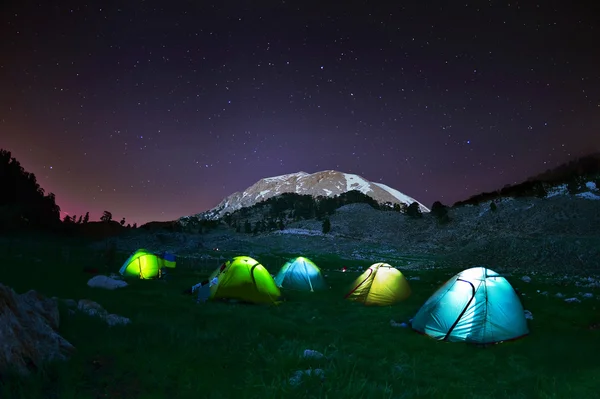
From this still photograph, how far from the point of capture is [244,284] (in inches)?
683

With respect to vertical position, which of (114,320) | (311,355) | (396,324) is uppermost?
(114,320)

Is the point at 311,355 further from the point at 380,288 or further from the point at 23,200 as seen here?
the point at 23,200

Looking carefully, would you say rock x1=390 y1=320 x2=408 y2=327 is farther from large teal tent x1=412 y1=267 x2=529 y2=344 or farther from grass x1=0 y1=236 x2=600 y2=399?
large teal tent x1=412 y1=267 x2=529 y2=344

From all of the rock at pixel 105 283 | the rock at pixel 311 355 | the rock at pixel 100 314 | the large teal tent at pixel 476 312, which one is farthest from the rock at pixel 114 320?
the rock at pixel 105 283

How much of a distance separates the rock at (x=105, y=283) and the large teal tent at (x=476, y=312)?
15.5m

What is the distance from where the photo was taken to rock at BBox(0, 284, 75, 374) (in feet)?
18.8

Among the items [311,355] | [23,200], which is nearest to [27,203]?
[23,200]

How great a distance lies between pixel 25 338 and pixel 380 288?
14749 millimetres

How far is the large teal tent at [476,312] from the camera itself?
1133 cm

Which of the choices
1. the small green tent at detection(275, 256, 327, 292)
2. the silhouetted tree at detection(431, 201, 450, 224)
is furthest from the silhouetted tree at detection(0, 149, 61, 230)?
the silhouetted tree at detection(431, 201, 450, 224)

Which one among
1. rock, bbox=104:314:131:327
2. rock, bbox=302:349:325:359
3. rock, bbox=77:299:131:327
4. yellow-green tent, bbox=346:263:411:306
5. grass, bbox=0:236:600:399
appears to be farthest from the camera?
yellow-green tent, bbox=346:263:411:306

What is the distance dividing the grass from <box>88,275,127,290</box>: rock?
9.73 feet

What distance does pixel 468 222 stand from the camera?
73.3 m

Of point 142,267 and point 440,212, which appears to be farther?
point 440,212
